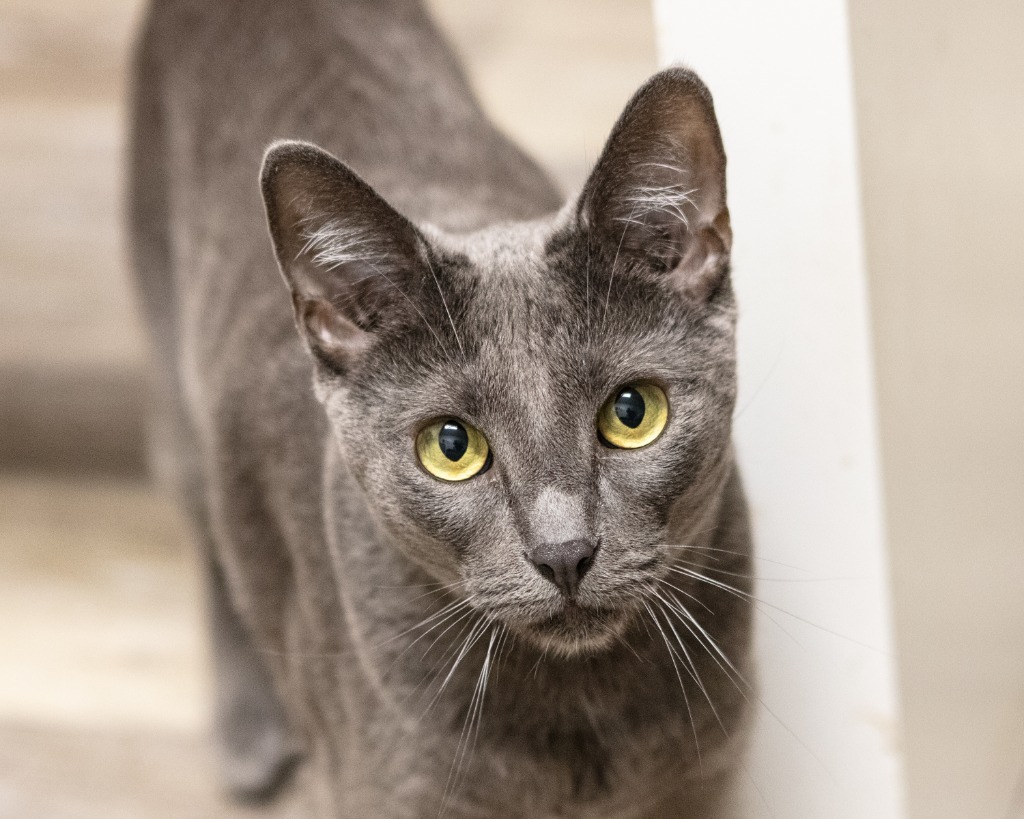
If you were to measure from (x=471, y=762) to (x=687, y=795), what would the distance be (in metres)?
0.25

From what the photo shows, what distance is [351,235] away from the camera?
3.47ft

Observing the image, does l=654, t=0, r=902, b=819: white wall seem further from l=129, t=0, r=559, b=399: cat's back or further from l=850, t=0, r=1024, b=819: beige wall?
l=129, t=0, r=559, b=399: cat's back

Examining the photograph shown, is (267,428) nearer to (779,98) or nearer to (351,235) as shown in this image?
(351,235)

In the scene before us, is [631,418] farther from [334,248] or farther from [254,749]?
[254,749]

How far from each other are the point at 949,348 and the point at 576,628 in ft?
1.81

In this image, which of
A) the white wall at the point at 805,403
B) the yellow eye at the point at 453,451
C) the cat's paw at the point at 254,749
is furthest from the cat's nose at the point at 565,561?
the cat's paw at the point at 254,749

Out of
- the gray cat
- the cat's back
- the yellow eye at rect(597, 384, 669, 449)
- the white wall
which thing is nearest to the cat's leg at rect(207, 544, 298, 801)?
the gray cat

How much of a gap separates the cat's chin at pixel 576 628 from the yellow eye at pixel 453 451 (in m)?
0.14

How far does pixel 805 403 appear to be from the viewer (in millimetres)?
1301

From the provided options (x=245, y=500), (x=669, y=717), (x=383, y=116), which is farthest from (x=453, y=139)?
(x=669, y=717)

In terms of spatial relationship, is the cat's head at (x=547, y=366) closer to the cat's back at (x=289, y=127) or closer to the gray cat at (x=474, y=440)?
the gray cat at (x=474, y=440)

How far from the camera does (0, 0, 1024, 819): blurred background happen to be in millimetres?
1256

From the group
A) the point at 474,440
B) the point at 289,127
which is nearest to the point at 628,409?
the point at 474,440

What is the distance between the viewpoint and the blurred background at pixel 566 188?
126cm
